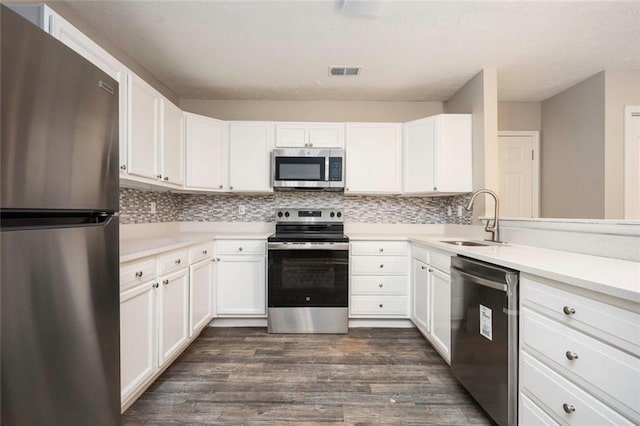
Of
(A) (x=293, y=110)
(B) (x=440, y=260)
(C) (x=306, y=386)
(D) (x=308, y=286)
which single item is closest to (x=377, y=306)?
(D) (x=308, y=286)

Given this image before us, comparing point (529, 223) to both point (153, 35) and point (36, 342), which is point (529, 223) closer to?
point (36, 342)

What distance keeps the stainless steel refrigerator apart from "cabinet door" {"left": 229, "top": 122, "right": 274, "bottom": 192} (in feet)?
6.41

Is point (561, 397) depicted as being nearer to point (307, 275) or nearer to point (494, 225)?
point (494, 225)

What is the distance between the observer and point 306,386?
6.11 feet

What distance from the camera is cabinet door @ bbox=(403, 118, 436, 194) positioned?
112 inches

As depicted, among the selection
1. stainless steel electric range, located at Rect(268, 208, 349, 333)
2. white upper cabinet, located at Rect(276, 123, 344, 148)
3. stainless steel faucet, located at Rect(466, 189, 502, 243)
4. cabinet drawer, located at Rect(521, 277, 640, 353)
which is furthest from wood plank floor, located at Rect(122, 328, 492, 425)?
white upper cabinet, located at Rect(276, 123, 344, 148)

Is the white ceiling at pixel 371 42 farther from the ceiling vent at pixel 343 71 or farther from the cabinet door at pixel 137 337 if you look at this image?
the cabinet door at pixel 137 337

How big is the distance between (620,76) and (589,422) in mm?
3191

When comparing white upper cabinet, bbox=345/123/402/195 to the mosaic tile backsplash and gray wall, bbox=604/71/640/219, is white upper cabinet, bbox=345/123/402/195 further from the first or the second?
gray wall, bbox=604/71/640/219

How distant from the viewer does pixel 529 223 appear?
2.08 metres

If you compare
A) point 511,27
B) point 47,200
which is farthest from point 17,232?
point 511,27

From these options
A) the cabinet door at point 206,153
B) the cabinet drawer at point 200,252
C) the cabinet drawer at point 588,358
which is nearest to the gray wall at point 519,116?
the cabinet drawer at point 588,358

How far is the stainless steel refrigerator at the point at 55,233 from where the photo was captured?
72 centimetres

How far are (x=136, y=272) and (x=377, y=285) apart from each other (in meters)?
1.99
